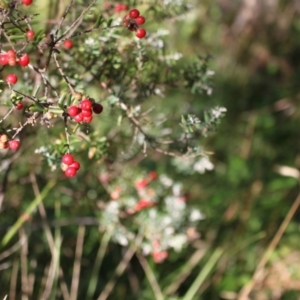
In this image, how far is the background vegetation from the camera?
2.54 metres

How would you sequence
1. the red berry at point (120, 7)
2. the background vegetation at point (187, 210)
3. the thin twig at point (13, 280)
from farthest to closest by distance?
the background vegetation at point (187, 210) < the thin twig at point (13, 280) < the red berry at point (120, 7)

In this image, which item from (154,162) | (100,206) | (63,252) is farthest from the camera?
(154,162)

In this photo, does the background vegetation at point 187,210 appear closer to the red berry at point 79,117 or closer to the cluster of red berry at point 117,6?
the cluster of red berry at point 117,6

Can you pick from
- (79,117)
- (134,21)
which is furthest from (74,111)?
(134,21)

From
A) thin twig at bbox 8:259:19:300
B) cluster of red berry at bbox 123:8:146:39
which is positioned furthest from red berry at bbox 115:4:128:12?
thin twig at bbox 8:259:19:300

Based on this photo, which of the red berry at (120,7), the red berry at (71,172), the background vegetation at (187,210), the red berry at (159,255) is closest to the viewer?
the red berry at (71,172)

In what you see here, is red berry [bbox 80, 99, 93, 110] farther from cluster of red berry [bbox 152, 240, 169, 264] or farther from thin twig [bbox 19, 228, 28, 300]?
cluster of red berry [bbox 152, 240, 169, 264]

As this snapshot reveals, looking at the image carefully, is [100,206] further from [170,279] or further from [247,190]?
[247,190]

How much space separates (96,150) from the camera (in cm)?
191

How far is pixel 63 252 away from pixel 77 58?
1.23 metres

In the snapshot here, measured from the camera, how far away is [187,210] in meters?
2.85

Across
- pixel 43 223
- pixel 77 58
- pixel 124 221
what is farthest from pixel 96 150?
pixel 124 221

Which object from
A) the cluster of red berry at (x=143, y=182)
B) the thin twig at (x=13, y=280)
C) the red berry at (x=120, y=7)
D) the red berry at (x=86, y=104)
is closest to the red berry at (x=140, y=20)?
the red berry at (x=86, y=104)

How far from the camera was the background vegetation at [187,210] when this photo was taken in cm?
254
